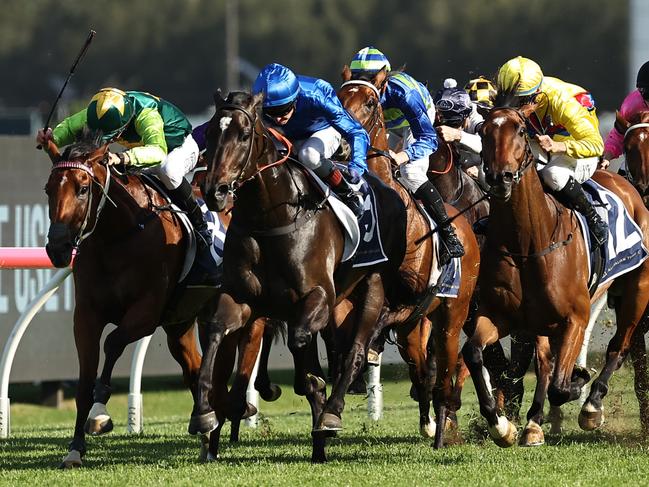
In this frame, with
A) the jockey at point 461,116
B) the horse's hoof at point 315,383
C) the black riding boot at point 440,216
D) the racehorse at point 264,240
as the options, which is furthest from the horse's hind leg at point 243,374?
the jockey at point 461,116

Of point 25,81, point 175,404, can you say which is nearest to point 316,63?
point 25,81

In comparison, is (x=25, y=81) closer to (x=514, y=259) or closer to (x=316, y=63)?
(x=316, y=63)

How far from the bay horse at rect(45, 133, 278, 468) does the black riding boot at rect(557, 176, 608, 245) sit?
1885 mm

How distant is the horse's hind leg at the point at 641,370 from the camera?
748 cm

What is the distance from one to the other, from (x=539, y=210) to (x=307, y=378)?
146cm

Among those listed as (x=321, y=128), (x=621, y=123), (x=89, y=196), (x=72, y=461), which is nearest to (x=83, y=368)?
(x=72, y=461)

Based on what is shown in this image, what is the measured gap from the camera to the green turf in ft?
19.2

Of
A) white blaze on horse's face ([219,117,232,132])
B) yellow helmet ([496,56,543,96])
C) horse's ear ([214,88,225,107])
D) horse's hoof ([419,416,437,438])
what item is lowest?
horse's hoof ([419,416,437,438])

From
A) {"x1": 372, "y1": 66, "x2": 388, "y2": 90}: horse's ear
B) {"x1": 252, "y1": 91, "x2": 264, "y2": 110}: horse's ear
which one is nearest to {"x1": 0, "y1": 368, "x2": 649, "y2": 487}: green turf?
{"x1": 252, "y1": 91, "x2": 264, "y2": 110}: horse's ear

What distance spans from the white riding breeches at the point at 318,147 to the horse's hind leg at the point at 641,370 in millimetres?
2355

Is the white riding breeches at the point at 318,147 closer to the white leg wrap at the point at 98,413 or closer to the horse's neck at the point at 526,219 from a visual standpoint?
the horse's neck at the point at 526,219

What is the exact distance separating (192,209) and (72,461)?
163 cm

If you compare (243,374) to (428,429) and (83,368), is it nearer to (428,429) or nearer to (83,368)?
(83,368)

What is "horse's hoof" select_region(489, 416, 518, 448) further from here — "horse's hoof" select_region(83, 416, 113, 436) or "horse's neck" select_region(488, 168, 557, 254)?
"horse's hoof" select_region(83, 416, 113, 436)
